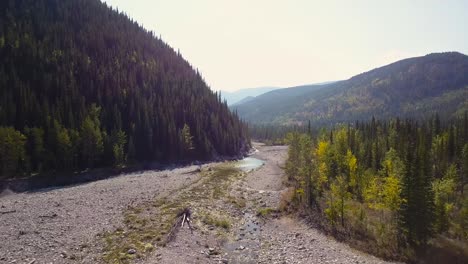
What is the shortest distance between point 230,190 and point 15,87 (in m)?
80.9

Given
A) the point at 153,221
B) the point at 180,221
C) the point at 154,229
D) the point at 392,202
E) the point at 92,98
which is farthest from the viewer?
the point at 92,98

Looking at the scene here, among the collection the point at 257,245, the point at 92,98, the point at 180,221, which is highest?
the point at 92,98

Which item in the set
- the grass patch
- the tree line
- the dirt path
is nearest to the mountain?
the grass patch

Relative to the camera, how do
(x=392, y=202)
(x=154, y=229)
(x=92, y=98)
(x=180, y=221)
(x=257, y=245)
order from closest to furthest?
(x=257, y=245) < (x=392, y=202) < (x=154, y=229) < (x=180, y=221) < (x=92, y=98)

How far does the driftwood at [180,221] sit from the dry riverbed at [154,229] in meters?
0.53

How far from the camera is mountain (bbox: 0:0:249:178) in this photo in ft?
265

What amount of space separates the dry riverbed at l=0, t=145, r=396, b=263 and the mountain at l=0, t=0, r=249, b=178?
2220 cm

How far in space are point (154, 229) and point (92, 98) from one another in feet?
296

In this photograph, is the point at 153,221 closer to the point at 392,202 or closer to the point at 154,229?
the point at 154,229

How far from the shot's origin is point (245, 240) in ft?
120

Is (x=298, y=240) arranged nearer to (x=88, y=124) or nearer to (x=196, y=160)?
(x=88, y=124)

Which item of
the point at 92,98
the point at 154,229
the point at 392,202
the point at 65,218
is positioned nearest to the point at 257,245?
the point at 154,229

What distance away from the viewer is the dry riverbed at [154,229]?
3052 centimetres

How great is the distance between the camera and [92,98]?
112625 millimetres
